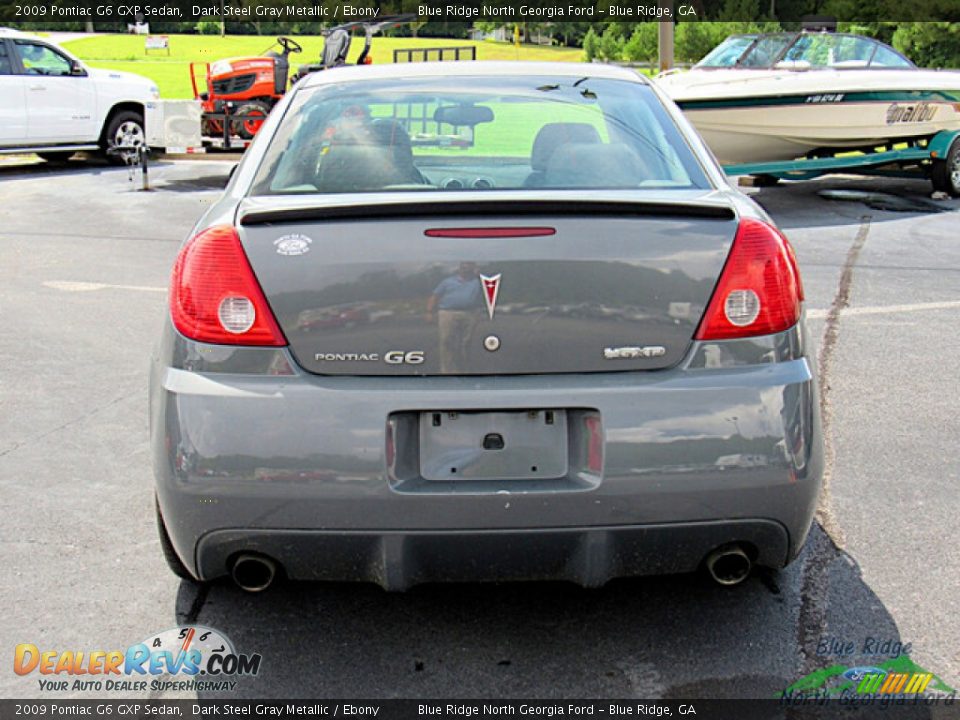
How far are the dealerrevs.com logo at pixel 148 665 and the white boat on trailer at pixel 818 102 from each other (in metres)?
10.3

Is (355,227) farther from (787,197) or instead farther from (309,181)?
(787,197)

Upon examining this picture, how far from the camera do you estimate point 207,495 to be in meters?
2.96

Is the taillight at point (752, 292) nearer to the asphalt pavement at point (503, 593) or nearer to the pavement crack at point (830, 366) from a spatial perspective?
the pavement crack at point (830, 366)

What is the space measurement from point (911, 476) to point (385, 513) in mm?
2625

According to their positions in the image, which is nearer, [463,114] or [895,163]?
[463,114]

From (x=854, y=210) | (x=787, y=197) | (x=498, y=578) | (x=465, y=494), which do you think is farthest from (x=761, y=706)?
(x=787, y=197)

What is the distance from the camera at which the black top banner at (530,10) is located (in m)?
32.2

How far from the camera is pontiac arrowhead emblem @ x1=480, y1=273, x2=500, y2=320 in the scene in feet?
9.62

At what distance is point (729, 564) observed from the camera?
3.17m

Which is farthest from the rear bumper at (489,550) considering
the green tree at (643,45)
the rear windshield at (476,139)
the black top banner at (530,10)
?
the green tree at (643,45)

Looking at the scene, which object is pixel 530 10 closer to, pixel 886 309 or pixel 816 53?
pixel 816 53

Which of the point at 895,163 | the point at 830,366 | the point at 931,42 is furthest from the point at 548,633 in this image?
the point at 931,42

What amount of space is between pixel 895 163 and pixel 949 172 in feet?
1.92

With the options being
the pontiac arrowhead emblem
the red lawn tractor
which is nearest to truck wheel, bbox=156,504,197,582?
the pontiac arrowhead emblem
